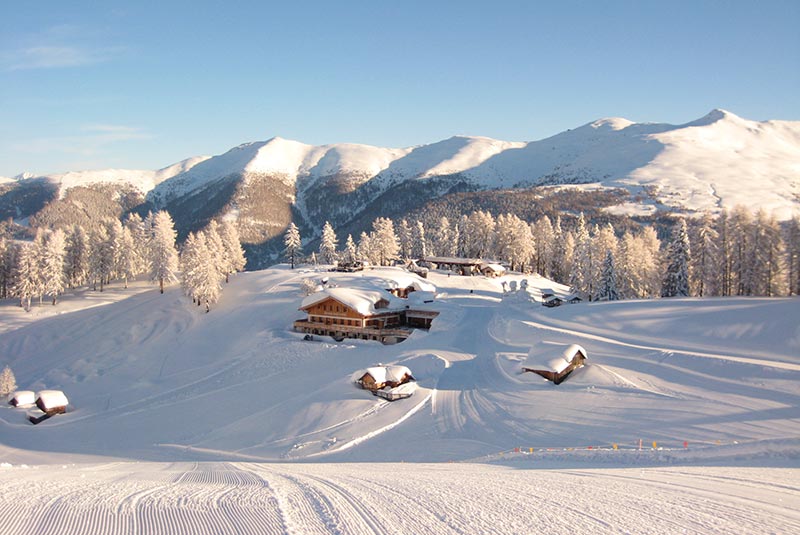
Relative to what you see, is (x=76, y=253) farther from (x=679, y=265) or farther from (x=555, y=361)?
(x=679, y=265)

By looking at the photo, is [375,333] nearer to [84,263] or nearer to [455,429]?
[455,429]

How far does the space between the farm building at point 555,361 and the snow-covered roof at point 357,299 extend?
74.6 ft

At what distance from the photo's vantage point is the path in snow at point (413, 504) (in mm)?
9797

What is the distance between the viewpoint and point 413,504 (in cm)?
1140

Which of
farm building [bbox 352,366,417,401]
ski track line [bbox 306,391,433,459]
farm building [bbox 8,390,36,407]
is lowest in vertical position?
farm building [bbox 8,390,36,407]

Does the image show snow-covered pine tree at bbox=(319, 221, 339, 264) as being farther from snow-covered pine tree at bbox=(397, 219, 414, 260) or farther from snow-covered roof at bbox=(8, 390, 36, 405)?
snow-covered roof at bbox=(8, 390, 36, 405)

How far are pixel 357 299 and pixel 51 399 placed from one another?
28.5 m

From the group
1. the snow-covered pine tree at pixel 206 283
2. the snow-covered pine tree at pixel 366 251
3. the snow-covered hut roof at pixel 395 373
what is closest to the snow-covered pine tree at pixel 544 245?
the snow-covered pine tree at pixel 366 251

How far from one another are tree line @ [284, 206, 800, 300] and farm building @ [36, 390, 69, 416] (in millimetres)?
55871

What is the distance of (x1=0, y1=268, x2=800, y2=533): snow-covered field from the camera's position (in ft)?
35.7

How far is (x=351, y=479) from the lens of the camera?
15375 millimetres

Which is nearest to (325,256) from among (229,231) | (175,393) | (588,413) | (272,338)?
(229,231)

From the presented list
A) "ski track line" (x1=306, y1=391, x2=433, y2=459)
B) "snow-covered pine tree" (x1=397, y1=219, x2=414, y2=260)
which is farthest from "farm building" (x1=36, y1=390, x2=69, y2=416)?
"snow-covered pine tree" (x1=397, y1=219, x2=414, y2=260)

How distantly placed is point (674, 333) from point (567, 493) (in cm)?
3301
